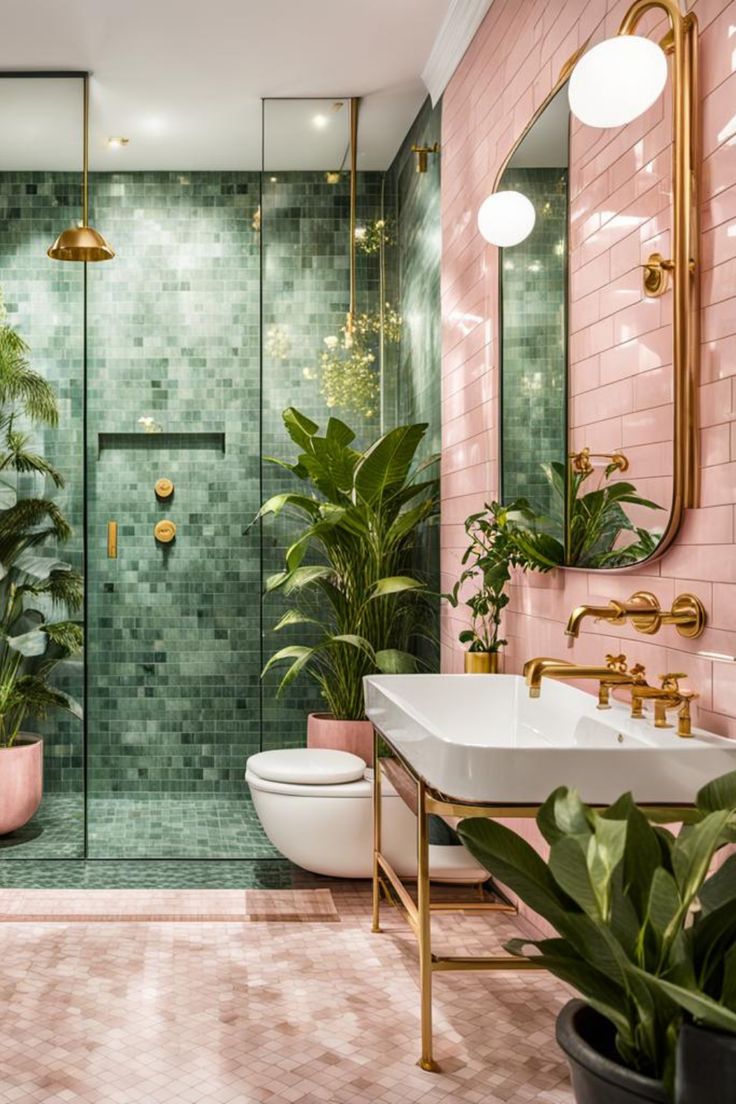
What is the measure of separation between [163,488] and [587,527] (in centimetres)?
260

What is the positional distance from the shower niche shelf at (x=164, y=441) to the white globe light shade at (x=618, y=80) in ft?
9.11

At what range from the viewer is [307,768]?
10.9ft

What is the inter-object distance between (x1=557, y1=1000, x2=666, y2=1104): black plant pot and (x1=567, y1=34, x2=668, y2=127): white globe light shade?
1.60m

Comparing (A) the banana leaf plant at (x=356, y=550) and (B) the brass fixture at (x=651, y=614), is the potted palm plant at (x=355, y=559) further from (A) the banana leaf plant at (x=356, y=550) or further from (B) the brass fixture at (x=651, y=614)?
(B) the brass fixture at (x=651, y=614)

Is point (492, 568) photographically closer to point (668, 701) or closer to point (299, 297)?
point (668, 701)

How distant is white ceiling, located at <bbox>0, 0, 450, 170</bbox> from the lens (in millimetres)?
3381

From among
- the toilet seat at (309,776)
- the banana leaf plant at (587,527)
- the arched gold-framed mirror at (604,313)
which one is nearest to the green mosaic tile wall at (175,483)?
the toilet seat at (309,776)

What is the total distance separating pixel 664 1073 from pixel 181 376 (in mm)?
3871

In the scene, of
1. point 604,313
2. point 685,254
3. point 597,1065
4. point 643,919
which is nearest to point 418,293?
point 604,313

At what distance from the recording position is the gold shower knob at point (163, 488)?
4.54 metres

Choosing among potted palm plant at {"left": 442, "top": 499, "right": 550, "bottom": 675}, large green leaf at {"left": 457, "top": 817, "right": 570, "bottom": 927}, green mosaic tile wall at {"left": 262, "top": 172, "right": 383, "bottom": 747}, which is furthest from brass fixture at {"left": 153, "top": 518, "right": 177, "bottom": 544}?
large green leaf at {"left": 457, "top": 817, "right": 570, "bottom": 927}

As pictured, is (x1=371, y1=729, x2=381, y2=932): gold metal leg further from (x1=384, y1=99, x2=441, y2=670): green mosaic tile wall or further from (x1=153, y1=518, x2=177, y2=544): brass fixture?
(x1=153, y1=518, x2=177, y2=544): brass fixture

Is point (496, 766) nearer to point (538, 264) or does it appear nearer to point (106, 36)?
point (538, 264)

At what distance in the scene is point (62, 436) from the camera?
4168 millimetres
